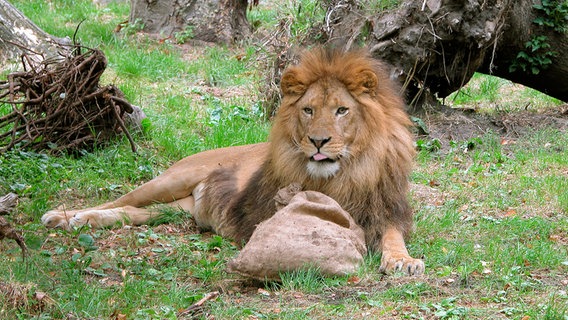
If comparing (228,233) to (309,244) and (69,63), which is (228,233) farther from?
(69,63)

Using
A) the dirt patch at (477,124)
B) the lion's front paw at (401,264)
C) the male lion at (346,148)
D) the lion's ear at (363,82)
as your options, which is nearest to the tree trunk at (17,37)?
the dirt patch at (477,124)

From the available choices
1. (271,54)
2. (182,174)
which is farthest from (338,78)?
(271,54)

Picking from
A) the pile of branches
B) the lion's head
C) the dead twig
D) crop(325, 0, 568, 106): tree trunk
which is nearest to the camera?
the dead twig

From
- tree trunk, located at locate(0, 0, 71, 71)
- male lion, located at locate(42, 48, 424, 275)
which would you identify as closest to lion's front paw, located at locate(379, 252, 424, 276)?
male lion, located at locate(42, 48, 424, 275)

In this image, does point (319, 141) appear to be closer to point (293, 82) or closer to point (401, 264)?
point (293, 82)

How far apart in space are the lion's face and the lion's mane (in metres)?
0.04

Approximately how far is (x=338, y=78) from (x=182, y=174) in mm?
Answer: 1808

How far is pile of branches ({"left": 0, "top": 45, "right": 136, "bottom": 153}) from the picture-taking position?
7453mm

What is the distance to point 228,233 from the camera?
6355mm

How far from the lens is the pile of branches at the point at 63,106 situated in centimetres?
745

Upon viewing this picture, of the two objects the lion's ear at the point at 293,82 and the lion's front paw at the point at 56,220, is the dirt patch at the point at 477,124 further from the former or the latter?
the lion's front paw at the point at 56,220

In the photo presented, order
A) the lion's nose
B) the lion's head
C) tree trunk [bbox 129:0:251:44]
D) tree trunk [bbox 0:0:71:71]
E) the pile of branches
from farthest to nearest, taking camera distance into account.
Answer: tree trunk [bbox 129:0:251:44]
tree trunk [bbox 0:0:71:71]
the pile of branches
the lion's head
the lion's nose

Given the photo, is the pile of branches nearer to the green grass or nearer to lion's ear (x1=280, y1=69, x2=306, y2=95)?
the green grass

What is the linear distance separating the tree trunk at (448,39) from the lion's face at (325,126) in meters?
2.82
